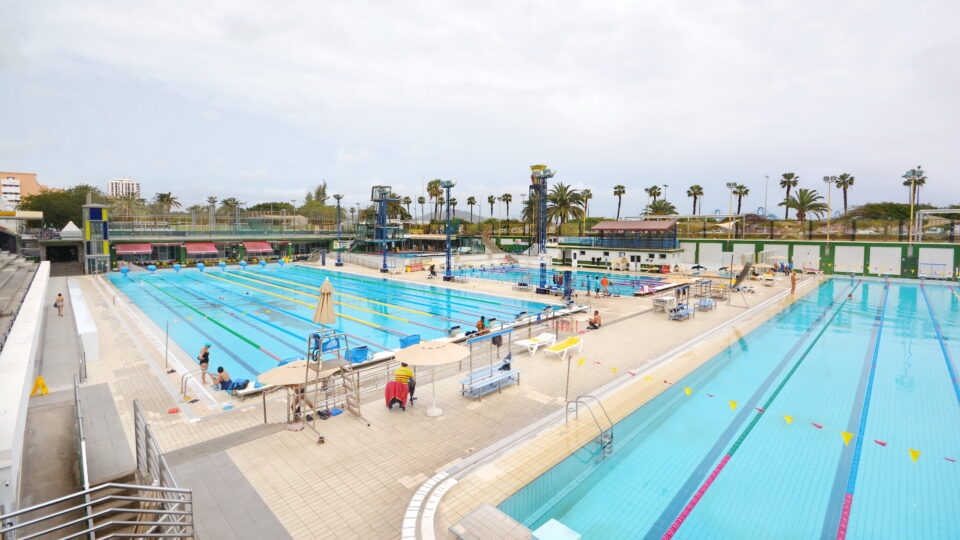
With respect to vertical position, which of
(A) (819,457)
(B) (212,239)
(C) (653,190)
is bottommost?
(A) (819,457)

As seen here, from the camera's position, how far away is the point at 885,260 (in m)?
36.2

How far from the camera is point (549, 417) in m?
9.38

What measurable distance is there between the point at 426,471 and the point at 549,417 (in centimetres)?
315

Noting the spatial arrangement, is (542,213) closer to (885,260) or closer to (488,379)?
(488,379)

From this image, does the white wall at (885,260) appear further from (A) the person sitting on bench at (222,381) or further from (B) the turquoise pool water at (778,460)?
(A) the person sitting on bench at (222,381)

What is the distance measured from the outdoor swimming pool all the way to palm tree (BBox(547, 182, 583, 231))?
15.2 metres

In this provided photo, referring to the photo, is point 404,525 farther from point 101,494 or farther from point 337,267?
point 337,267

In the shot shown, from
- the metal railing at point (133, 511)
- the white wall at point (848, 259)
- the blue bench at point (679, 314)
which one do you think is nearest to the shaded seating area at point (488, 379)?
the metal railing at point (133, 511)

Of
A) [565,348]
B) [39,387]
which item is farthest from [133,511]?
[565,348]

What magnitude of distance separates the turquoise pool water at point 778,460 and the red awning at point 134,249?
49219 millimetres

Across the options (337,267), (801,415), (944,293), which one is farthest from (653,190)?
(801,415)

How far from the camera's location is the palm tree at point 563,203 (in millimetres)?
58375

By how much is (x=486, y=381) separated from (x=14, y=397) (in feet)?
26.0

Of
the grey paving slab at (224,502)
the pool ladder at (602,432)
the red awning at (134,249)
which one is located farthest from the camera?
the red awning at (134,249)
